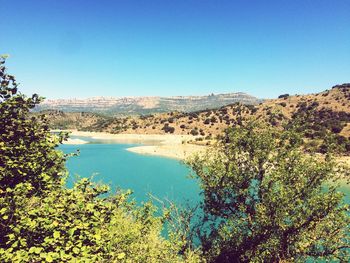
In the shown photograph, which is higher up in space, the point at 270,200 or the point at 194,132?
the point at 270,200

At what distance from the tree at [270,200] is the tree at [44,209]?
17.7 ft

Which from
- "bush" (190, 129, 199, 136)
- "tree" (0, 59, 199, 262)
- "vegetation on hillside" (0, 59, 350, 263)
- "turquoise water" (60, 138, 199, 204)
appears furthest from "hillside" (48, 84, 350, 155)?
"tree" (0, 59, 199, 262)

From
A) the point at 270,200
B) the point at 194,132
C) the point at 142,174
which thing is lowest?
the point at 142,174

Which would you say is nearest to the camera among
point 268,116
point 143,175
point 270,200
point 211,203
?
point 270,200

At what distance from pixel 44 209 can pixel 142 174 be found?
217 feet

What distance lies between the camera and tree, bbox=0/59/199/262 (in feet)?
29.3

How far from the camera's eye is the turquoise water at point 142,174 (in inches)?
2243

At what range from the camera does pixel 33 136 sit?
49.4 feet

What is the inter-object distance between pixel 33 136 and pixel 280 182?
16.3 meters

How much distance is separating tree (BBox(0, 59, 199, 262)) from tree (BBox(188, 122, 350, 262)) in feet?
17.7

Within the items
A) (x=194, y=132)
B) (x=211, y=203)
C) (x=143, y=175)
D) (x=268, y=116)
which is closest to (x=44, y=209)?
(x=211, y=203)

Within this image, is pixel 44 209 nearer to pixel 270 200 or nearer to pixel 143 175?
pixel 270 200

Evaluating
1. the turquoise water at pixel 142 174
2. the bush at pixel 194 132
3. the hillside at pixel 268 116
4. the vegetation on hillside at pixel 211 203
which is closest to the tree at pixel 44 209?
the vegetation on hillside at pixel 211 203

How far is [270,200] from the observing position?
2002cm
